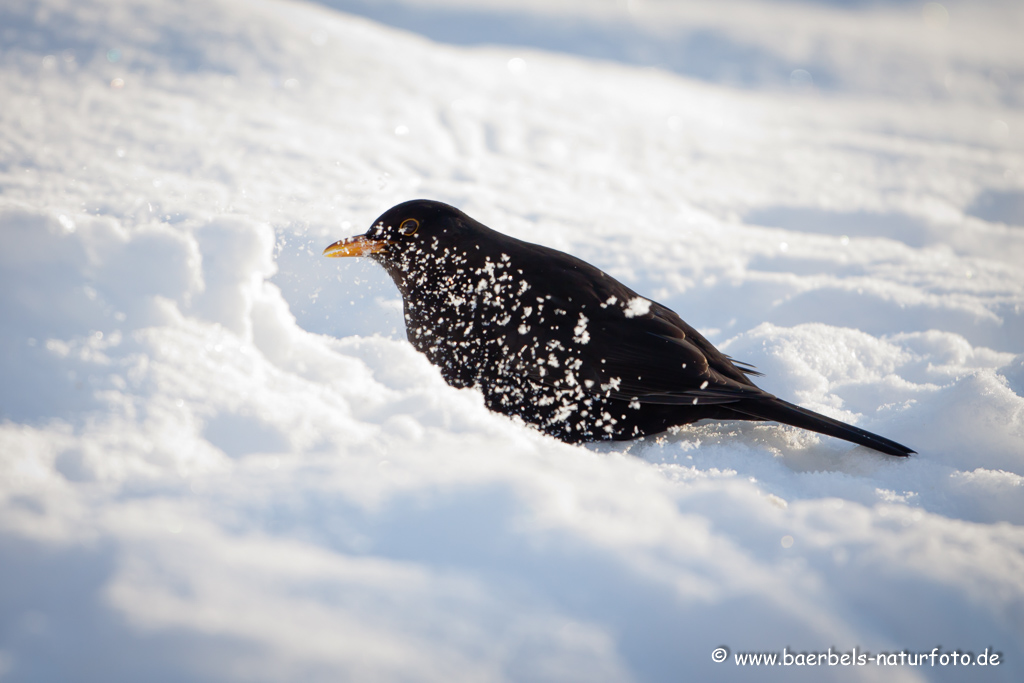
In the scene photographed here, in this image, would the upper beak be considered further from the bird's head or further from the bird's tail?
the bird's tail

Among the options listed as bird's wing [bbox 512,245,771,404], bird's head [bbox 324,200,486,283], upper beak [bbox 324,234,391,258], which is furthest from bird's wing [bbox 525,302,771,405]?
upper beak [bbox 324,234,391,258]

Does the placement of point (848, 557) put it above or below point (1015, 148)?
below

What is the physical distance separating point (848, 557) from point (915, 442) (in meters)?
1.63

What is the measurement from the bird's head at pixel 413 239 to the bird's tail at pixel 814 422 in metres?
1.49

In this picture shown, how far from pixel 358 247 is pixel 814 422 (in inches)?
87.7

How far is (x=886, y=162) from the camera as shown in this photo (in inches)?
350

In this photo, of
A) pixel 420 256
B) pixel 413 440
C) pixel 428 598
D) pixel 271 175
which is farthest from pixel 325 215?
pixel 428 598

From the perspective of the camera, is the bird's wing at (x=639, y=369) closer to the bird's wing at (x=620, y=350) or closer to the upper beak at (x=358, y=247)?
the bird's wing at (x=620, y=350)

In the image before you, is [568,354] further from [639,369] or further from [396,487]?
[396,487]

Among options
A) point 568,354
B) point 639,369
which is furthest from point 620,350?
point 568,354

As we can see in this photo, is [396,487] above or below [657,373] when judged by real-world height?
below

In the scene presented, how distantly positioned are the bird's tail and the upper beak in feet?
5.92

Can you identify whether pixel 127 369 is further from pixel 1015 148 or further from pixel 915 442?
pixel 1015 148

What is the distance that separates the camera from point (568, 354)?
2.70 meters
